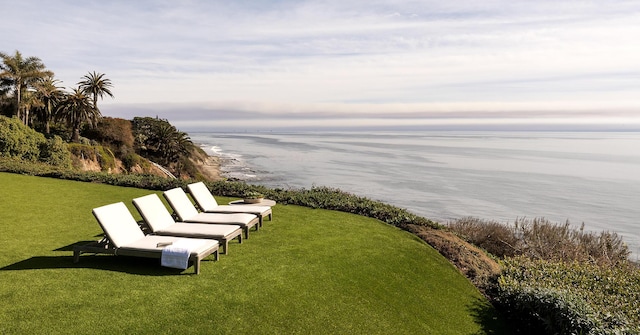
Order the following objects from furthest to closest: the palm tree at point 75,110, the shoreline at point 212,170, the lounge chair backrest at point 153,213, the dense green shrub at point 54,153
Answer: the shoreline at point 212,170
the palm tree at point 75,110
the dense green shrub at point 54,153
the lounge chair backrest at point 153,213

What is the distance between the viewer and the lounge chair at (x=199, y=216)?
937 cm

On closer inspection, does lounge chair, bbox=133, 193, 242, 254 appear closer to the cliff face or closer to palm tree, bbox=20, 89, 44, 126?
the cliff face

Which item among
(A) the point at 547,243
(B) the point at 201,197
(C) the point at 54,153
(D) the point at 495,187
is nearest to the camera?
(B) the point at 201,197

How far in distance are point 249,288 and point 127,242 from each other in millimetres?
2624

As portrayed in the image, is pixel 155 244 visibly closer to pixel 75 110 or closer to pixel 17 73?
pixel 75 110

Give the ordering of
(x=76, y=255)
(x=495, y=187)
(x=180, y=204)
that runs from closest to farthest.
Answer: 1. (x=76, y=255)
2. (x=180, y=204)
3. (x=495, y=187)

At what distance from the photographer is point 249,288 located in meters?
6.64

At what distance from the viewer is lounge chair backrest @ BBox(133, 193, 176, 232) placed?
8.33 m

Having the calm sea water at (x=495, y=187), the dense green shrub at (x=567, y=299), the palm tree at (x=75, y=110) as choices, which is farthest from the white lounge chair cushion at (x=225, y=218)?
the palm tree at (x=75, y=110)

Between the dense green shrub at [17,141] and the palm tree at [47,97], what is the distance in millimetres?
18266

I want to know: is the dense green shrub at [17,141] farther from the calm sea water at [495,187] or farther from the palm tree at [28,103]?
the calm sea water at [495,187]

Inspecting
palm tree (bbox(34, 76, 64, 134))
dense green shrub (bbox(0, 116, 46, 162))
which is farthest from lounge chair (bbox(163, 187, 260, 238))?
palm tree (bbox(34, 76, 64, 134))

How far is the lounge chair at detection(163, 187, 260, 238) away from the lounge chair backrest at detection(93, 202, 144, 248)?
1484 mm

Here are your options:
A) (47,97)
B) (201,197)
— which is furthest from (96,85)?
(201,197)
